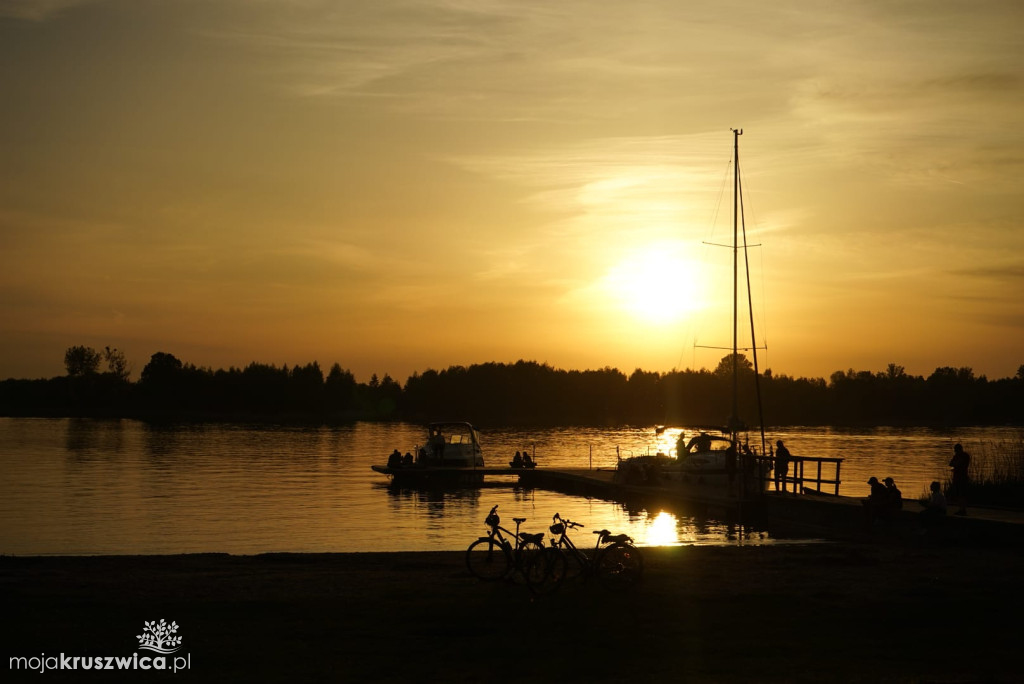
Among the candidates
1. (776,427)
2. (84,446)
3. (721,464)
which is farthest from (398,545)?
(776,427)

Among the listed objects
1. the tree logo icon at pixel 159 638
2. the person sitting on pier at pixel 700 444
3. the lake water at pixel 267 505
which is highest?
the person sitting on pier at pixel 700 444

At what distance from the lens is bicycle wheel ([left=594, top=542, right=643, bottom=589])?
1727 centimetres

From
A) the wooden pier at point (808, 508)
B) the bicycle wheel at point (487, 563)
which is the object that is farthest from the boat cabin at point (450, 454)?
the bicycle wheel at point (487, 563)

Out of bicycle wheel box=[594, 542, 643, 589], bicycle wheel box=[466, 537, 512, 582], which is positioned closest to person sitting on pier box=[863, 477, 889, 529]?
bicycle wheel box=[594, 542, 643, 589]

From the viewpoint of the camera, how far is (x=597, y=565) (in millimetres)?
17422

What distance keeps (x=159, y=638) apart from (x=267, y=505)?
35813mm

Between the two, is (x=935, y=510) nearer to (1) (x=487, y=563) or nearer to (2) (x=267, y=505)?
(1) (x=487, y=563)

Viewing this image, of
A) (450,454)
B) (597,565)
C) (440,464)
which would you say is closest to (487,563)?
(597,565)

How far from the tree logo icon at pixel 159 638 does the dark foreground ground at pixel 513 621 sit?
0.16 metres

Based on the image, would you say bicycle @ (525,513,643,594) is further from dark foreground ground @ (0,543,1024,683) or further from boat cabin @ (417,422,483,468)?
boat cabin @ (417,422,483,468)

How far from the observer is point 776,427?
193m

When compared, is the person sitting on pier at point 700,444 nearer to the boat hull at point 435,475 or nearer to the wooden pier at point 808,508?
the wooden pier at point 808,508

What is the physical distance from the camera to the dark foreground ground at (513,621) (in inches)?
476

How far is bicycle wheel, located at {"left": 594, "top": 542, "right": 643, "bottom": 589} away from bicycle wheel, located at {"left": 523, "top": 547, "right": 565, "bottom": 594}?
2.34ft
